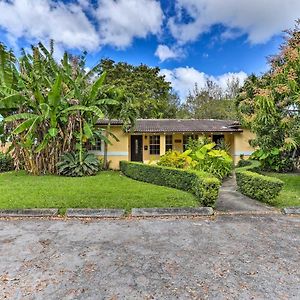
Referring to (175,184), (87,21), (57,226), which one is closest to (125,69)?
(87,21)

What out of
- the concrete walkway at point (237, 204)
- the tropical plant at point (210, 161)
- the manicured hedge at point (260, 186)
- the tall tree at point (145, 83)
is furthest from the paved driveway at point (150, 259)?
the tall tree at point (145, 83)

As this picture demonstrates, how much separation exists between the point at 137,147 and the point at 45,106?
27.9 ft

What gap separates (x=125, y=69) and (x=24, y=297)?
1086 inches

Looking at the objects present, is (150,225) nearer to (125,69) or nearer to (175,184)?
(175,184)

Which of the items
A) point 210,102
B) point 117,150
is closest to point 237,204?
point 117,150

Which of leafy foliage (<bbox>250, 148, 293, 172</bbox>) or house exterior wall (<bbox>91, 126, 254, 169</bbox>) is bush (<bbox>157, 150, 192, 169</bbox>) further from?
leafy foliage (<bbox>250, 148, 293, 172</bbox>)

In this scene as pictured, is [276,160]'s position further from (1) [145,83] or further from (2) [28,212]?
(1) [145,83]

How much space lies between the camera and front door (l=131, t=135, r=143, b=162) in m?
19.2

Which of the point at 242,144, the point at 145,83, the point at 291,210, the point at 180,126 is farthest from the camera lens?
the point at 145,83

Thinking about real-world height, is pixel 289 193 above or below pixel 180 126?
below

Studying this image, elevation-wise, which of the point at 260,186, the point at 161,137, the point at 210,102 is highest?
the point at 210,102

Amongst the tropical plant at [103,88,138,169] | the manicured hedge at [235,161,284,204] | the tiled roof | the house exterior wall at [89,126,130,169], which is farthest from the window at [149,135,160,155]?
the manicured hedge at [235,161,284,204]

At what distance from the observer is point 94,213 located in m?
7.39

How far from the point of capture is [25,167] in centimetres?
1395
